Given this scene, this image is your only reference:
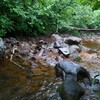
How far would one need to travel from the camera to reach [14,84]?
5.95 metres

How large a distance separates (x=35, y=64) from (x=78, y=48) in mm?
2894

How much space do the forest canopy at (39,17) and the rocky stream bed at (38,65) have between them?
1.71ft

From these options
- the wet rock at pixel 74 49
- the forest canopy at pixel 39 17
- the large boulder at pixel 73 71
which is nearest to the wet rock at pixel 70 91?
the large boulder at pixel 73 71

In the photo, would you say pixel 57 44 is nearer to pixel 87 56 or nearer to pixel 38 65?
pixel 87 56

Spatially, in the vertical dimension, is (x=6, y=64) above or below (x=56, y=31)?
below

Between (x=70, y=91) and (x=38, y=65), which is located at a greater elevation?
(x=38, y=65)

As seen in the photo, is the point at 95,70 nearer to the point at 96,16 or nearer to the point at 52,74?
the point at 52,74

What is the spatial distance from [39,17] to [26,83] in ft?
16.4

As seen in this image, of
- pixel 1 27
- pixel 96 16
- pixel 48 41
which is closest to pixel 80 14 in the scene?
pixel 96 16

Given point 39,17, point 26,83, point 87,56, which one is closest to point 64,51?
point 87,56

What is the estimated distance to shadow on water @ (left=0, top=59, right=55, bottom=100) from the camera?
5395mm

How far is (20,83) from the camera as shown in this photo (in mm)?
6031

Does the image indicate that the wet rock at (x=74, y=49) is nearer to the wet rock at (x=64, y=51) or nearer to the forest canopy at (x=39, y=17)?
the wet rock at (x=64, y=51)

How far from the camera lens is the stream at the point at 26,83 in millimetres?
5430
